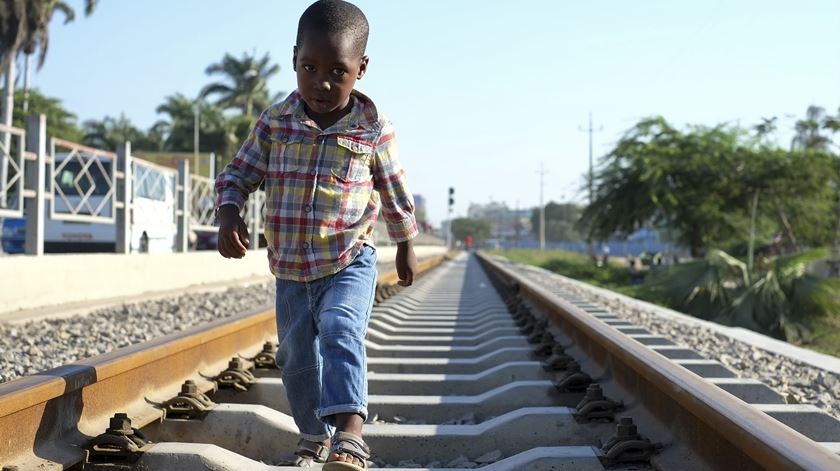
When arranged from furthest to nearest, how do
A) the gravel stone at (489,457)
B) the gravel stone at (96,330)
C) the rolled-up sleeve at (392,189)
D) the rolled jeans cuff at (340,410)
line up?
the gravel stone at (96,330)
the gravel stone at (489,457)
the rolled-up sleeve at (392,189)
the rolled jeans cuff at (340,410)

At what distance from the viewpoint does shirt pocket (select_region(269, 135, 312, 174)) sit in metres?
2.37

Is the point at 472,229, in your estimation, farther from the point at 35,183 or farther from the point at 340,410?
the point at 340,410

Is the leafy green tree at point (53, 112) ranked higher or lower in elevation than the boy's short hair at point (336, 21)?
higher

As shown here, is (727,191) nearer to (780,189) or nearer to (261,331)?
(780,189)

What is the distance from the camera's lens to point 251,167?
2.46 meters

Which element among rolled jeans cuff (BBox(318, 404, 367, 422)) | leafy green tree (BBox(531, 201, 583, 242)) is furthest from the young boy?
leafy green tree (BBox(531, 201, 583, 242))

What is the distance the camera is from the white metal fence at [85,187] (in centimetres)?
788

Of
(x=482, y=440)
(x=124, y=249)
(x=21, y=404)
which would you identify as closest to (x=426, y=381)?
(x=482, y=440)

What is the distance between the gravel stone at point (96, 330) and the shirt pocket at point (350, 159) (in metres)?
2.42

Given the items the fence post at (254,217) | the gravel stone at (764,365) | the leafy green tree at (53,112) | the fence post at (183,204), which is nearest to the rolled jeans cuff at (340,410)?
the gravel stone at (764,365)

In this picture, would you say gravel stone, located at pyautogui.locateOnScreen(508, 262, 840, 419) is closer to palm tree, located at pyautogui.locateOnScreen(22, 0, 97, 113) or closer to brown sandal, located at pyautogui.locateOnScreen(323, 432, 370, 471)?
brown sandal, located at pyautogui.locateOnScreen(323, 432, 370, 471)

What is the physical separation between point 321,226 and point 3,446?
0.99 meters

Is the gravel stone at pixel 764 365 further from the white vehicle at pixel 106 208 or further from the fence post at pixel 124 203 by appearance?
the white vehicle at pixel 106 208

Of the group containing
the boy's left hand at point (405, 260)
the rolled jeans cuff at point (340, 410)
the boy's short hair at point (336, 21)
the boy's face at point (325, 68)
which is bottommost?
the rolled jeans cuff at point (340, 410)
